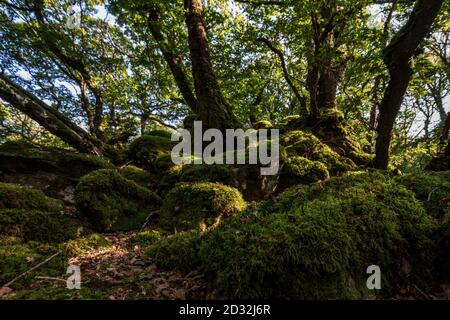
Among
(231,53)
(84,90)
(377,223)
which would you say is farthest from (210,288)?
(84,90)

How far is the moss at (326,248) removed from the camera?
2.01 meters

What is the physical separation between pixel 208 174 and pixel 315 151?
3457mm

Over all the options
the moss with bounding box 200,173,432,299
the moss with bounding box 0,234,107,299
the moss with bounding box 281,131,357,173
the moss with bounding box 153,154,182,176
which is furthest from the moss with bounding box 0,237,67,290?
the moss with bounding box 281,131,357,173

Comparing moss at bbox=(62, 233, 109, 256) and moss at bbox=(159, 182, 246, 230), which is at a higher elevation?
moss at bbox=(159, 182, 246, 230)

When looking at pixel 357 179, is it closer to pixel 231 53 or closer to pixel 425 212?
pixel 425 212

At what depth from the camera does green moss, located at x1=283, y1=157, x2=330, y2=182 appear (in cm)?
616

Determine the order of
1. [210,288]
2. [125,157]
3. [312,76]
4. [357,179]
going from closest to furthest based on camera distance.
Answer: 1. [210,288]
2. [357,179]
3. [312,76]
4. [125,157]

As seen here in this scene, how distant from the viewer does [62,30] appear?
1403 centimetres

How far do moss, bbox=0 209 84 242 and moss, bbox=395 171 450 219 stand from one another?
490cm

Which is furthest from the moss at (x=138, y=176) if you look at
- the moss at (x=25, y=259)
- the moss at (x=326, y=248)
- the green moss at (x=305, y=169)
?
the moss at (x=326, y=248)

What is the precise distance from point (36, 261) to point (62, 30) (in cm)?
1588

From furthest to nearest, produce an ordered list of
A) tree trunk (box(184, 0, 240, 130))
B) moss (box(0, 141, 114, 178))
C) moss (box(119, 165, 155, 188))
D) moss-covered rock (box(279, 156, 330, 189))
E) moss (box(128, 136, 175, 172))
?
moss (box(128, 136, 175, 172))
tree trunk (box(184, 0, 240, 130))
moss (box(119, 165, 155, 188))
moss-covered rock (box(279, 156, 330, 189))
moss (box(0, 141, 114, 178))

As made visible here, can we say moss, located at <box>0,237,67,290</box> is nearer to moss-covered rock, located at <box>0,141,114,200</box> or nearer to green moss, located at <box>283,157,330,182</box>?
moss-covered rock, located at <box>0,141,114,200</box>

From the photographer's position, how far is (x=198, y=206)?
4496 mm
